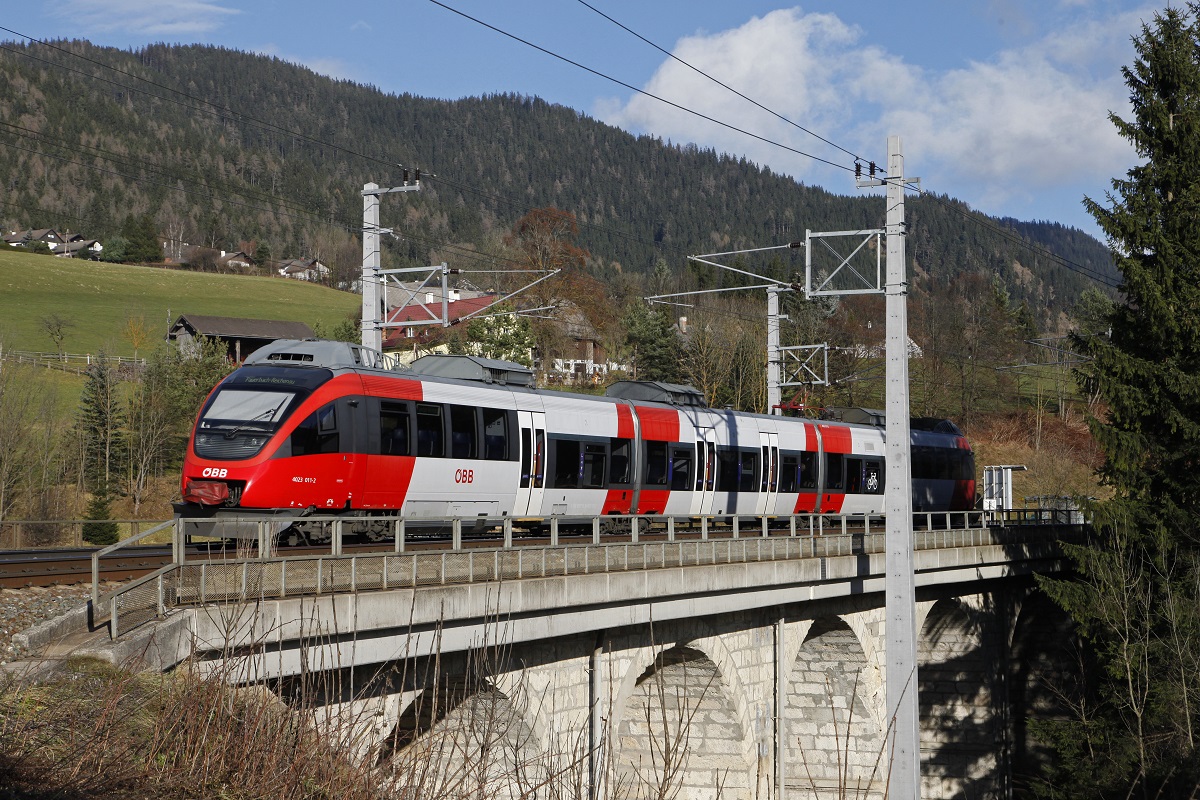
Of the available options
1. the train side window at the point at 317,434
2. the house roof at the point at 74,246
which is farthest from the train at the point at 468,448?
the house roof at the point at 74,246

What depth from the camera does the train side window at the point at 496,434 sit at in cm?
2125

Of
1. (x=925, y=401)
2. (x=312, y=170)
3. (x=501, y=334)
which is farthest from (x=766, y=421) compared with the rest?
(x=312, y=170)

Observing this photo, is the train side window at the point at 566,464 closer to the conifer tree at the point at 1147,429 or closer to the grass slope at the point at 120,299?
the conifer tree at the point at 1147,429

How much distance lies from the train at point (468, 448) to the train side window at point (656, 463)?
0.04 metres

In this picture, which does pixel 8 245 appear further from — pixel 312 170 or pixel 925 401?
pixel 925 401

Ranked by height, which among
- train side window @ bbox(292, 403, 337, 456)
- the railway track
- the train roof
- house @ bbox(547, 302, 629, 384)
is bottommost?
the railway track

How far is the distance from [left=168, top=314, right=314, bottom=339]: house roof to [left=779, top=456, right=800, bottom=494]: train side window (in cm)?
5958

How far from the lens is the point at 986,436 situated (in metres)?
76.9

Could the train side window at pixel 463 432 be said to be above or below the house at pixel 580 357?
below

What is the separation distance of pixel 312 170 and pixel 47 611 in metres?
189

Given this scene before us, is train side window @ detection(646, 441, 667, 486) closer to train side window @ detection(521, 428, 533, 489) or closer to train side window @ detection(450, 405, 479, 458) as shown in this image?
train side window @ detection(521, 428, 533, 489)

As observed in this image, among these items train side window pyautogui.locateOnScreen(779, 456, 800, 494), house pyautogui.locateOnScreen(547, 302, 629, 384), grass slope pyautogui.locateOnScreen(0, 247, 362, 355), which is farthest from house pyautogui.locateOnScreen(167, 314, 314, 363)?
train side window pyautogui.locateOnScreen(779, 456, 800, 494)

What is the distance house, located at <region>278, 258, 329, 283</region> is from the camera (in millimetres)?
146250

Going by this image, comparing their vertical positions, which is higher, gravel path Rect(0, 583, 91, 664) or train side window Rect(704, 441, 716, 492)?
train side window Rect(704, 441, 716, 492)
